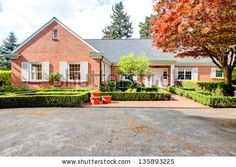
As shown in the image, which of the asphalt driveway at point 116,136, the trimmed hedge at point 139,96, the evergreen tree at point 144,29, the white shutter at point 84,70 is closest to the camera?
the asphalt driveway at point 116,136

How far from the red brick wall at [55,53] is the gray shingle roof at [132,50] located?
295 inches

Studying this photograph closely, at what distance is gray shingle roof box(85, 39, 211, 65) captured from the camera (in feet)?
81.8

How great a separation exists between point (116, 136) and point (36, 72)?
1413 cm

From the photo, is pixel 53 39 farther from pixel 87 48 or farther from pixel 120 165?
pixel 120 165

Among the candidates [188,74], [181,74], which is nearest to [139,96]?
[181,74]

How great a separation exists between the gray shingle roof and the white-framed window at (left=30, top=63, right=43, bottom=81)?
9.19m

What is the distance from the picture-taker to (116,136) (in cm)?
605

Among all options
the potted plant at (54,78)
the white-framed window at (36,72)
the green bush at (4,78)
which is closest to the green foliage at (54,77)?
the potted plant at (54,78)

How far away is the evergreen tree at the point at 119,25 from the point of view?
193 ft

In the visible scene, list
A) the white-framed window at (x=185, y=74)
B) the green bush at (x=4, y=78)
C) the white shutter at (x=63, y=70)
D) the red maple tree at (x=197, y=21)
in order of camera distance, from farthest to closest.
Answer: the white-framed window at (x=185, y=74), the green bush at (x=4, y=78), the white shutter at (x=63, y=70), the red maple tree at (x=197, y=21)

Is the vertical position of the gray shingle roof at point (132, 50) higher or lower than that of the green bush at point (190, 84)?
higher

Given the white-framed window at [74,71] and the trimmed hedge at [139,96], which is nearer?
the trimmed hedge at [139,96]

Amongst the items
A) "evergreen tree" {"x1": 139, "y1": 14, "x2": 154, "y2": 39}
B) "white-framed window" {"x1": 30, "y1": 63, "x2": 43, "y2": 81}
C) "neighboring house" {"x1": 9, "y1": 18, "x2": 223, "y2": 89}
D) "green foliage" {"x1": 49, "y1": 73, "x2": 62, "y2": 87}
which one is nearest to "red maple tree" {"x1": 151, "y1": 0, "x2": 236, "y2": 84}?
"neighboring house" {"x1": 9, "y1": 18, "x2": 223, "y2": 89}

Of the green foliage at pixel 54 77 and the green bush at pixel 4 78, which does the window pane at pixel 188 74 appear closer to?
the green foliage at pixel 54 77
